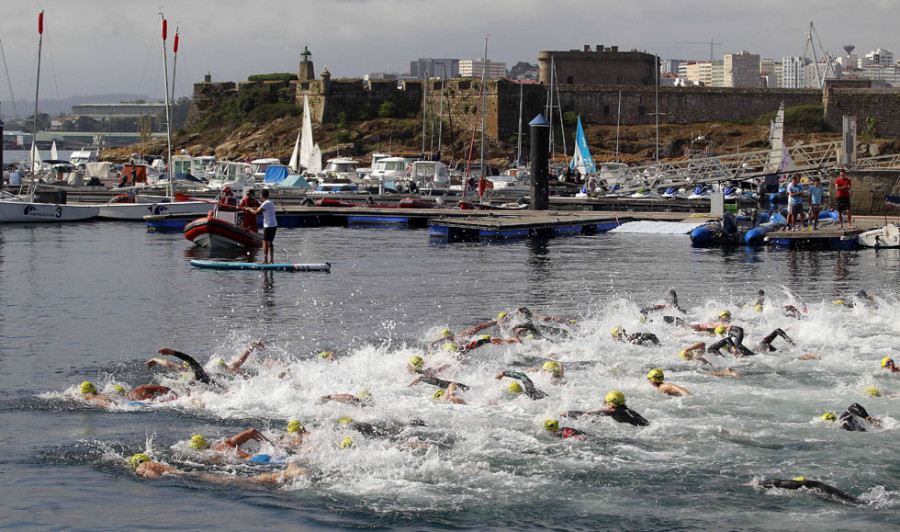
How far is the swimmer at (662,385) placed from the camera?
14.8 m

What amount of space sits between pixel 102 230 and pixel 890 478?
3706 centimetres

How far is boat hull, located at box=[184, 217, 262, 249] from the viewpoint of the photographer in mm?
33406

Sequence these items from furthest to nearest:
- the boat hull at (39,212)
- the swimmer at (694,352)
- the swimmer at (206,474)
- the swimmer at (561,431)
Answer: the boat hull at (39,212) < the swimmer at (694,352) < the swimmer at (561,431) < the swimmer at (206,474)

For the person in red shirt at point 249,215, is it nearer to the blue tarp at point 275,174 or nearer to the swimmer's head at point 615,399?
the swimmer's head at point 615,399

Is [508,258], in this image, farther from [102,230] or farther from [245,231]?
[102,230]

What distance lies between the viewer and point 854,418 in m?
13.1

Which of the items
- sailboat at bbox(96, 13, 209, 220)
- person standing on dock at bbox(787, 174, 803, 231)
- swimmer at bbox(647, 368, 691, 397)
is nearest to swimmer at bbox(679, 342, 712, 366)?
swimmer at bbox(647, 368, 691, 397)

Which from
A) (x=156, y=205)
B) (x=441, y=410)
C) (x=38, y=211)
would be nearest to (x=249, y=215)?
(x=156, y=205)

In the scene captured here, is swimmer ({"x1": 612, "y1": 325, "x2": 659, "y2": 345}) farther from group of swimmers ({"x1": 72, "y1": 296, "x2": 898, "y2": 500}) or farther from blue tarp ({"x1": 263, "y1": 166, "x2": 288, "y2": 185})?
blue tarp ({"x1": 263, "y1": 166, "x2": 288, "y2": 185})

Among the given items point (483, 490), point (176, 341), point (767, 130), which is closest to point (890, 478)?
point (483, 490)

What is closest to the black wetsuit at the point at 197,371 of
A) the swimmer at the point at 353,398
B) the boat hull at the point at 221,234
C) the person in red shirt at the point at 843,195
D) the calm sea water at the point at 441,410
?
the calm sea water at the point at 441,410

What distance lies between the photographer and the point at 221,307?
22812 mm

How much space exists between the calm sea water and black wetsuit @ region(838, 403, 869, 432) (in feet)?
0.51

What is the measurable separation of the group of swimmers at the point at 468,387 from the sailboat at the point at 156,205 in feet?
86.5
